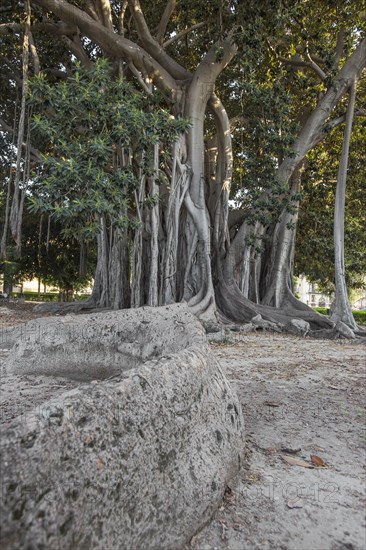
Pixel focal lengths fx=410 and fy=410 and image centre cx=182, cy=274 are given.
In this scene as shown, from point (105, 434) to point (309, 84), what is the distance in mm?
8545

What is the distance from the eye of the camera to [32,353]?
315cm

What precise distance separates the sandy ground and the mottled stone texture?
10 cm

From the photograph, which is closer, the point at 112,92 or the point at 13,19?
the point at 112,92

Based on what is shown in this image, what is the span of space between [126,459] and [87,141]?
4869mm

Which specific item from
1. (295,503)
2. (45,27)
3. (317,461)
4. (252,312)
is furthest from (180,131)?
(295,503)

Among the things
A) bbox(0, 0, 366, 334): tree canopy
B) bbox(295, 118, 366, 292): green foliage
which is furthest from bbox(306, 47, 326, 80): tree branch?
bbox(295, 118, 366, 292): green foliage

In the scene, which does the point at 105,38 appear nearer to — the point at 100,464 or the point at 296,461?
the point at 296,461

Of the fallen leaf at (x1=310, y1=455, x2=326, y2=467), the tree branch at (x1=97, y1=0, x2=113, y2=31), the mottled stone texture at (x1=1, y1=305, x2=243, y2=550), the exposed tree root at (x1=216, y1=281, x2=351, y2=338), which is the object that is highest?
the tree branch at (x1=97, y1=0, x2=113, y2=31)

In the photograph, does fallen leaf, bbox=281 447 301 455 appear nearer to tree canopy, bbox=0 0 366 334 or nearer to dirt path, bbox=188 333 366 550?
dirt path, bbox=188 333 366 550

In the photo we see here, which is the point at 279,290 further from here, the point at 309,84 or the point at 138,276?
the point at 309,84

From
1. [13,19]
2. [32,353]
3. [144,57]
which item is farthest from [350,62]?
[32,353]

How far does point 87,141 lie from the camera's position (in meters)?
5.36

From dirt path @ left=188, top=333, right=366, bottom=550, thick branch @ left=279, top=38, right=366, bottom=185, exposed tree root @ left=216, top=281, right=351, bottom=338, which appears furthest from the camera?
thick branch @ left=279, top=38, right=366, bottom=185

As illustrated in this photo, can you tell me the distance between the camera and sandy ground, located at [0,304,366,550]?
1.39 metres
